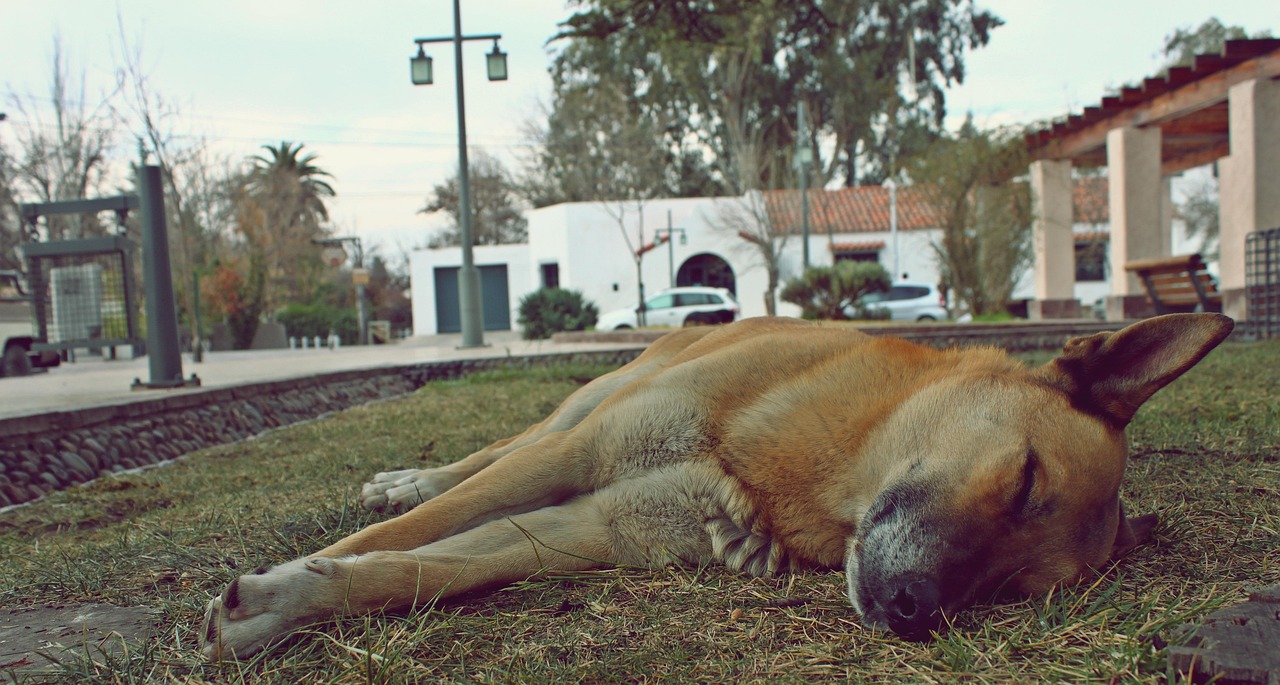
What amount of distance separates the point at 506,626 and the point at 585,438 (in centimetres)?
67

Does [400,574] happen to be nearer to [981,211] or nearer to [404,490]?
[404,490]

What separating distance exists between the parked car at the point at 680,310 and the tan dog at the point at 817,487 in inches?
973

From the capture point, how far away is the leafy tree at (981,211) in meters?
18.5

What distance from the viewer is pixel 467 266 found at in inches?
636

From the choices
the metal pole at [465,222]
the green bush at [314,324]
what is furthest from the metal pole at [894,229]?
the green bush at [314,324]

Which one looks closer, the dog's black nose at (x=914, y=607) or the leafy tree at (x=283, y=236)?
the dog's black nose at (x=914, y=607)

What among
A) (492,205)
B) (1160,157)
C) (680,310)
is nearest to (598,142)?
(492,205)

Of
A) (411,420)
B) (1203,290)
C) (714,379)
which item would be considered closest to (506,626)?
(714,379)

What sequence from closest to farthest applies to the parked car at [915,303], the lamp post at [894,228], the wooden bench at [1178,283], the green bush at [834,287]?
the wooden bench at [1178,283], the green bush at [834,287], the parked car at [915,303], the lamp post at [894,228]

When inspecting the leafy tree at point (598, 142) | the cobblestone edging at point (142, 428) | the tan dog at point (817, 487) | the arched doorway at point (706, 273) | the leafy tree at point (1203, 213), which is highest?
the leafy tree at point (598, 142)

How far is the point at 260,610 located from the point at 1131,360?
6.66 ft

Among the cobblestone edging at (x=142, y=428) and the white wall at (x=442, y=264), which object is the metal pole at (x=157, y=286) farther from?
the white wall at (x=442, y=264)

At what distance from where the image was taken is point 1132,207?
50.1 ft

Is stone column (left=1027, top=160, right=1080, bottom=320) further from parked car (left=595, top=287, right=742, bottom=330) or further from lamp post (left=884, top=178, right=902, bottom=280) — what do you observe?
lamp post (left=884, top=178, right=902, bottom=280)
